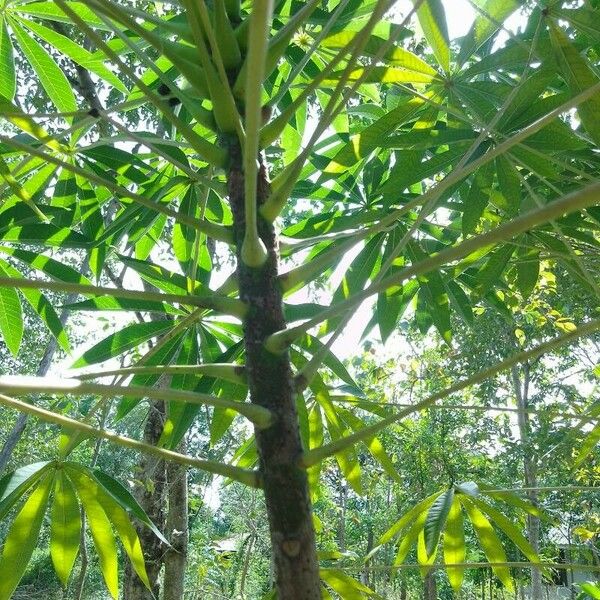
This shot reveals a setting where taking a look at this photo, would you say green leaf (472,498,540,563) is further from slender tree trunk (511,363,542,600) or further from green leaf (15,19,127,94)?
slender tree trunk (511,363,542,600)

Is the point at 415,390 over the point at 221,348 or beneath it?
over

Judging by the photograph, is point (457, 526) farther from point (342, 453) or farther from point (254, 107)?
point (254, 107)

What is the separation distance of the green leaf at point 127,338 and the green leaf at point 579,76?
A: 84cm

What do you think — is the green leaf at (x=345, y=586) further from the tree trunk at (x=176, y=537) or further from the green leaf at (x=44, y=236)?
the tree trunk at (x=176, y=537)

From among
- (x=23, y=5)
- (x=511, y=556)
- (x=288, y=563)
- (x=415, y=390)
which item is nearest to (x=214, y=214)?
(x=23, y=5)

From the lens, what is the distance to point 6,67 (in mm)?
1410

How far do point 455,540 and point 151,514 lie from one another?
7.52ft

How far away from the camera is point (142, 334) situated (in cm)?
140

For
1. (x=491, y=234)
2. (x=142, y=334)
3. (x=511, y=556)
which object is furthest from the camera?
(x=511, y=556)

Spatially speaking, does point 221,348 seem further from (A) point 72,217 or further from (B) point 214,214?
(A) point 72,217

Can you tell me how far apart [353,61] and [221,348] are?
0.85 metres

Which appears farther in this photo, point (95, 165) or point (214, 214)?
point (214, 214)

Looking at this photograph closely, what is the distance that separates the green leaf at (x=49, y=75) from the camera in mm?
1425

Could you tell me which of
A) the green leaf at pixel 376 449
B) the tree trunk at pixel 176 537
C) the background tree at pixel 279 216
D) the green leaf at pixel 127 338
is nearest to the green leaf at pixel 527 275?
the background tree at pixel 279 216
